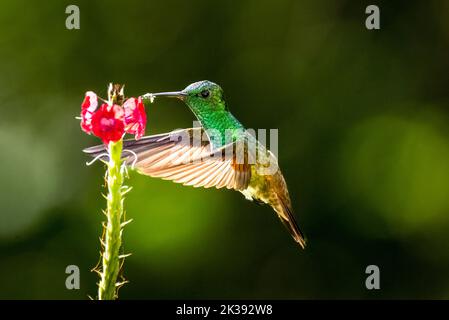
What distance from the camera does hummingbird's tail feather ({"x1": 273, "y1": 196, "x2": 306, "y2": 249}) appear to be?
2793 millimetres

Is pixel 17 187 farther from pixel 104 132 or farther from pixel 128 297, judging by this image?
pixel 104 132

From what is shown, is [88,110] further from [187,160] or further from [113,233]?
[187,160]

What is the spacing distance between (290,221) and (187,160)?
604 millimetres

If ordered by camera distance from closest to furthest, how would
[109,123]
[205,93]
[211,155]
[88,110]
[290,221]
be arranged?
[109,123] → [88,110] → [211,155] → [205,93] → [290,221]

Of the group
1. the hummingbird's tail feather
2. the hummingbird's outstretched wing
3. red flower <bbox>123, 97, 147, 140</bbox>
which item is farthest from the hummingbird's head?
red flower <bbox>123, 97, 147, 140</bbox>

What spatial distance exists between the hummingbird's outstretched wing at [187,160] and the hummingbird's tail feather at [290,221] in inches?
13.4

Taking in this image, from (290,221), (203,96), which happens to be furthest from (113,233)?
(290,221)

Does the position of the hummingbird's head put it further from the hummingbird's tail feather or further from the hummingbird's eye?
the hummingbird's tail feather

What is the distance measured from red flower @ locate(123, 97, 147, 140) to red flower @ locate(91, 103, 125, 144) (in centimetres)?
9

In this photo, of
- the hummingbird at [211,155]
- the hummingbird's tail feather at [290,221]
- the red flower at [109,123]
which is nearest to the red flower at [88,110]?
the red flower at [109,123]

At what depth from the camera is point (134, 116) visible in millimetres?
1889

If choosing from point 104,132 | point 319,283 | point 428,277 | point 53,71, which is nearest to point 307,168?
point 319,283

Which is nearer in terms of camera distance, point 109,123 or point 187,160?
point 109,123

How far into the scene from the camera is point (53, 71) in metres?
4.25
